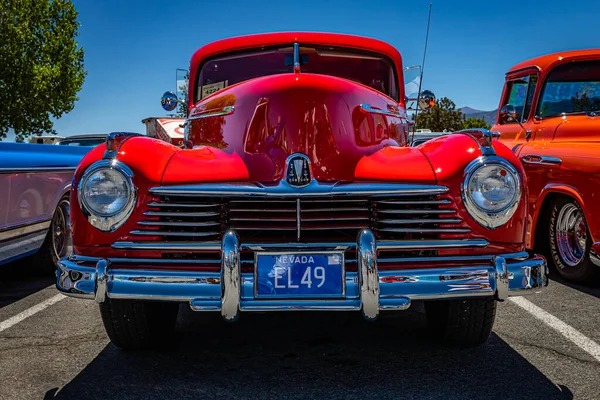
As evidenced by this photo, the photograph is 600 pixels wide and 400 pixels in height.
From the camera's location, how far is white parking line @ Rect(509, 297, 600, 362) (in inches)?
121

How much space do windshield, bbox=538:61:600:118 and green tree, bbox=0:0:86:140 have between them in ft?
69.5

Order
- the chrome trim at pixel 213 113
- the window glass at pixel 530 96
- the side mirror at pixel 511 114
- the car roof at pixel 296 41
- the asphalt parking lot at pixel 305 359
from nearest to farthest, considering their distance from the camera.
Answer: the asphalt parking lot at pixel 305 359 → the chrome trim at pixel 213 113 → the car roof at pixel 296 41 → the side mirror at pixel 511 114 → the window glass at pixel 530 96

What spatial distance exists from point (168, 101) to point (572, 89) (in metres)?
3.41

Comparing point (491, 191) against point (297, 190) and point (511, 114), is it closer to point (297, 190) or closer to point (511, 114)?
point (297, 190)

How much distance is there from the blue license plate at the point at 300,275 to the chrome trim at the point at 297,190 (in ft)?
0.93

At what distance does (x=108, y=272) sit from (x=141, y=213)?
0.29 m

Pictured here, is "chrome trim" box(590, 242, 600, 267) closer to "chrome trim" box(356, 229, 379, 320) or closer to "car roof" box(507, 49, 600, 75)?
"car roof" box(507, 49, 600, 75)

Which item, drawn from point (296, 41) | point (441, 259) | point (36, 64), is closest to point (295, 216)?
point (441, 259)

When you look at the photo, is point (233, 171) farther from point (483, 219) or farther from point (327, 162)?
point (483, 219)

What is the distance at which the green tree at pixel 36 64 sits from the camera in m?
22.2

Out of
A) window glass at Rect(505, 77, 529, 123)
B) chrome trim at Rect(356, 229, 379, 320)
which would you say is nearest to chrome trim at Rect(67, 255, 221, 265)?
chrome trim at Rect(356, 229, 379, 320)

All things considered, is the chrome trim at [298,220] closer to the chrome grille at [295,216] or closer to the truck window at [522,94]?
the chrome grille at [295,216]

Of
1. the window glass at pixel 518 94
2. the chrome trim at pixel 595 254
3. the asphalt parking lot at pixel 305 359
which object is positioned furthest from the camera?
the window glass at pixel 518 94

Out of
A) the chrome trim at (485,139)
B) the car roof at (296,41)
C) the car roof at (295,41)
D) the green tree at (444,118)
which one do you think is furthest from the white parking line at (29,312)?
the green tree at (444,118)
